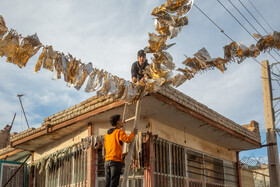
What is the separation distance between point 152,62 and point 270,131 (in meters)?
8.46

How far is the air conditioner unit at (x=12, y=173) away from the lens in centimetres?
1161

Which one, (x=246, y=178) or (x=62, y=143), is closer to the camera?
(x=62, y=143)

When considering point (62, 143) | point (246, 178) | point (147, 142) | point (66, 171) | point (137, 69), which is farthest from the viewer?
point (246, 178)

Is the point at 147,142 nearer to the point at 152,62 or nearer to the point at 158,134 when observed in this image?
the point at 158,134

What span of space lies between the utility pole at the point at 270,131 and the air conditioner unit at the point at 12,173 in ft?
28.5

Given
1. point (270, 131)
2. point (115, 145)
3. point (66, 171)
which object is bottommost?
point (66, 171)

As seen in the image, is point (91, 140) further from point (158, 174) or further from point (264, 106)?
point (264, 106)

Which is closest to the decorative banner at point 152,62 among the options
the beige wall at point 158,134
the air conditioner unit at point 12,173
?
the beige wall at point 158,134

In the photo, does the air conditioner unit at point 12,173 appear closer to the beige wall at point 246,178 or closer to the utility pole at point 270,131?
the utility pole at point 270,131

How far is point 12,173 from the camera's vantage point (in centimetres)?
1187

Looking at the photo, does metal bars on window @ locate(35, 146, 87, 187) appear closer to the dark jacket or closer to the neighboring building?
the neighboring building

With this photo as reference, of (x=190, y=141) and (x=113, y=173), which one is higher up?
(x=190, y=141)

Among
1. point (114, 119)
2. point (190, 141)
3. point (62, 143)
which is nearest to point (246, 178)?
point (190, 141)

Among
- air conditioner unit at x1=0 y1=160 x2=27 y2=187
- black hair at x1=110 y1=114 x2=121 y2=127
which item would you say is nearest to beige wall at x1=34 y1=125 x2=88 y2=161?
air conditioner unit at x1=0 y1=160 x2=27 y2=187
